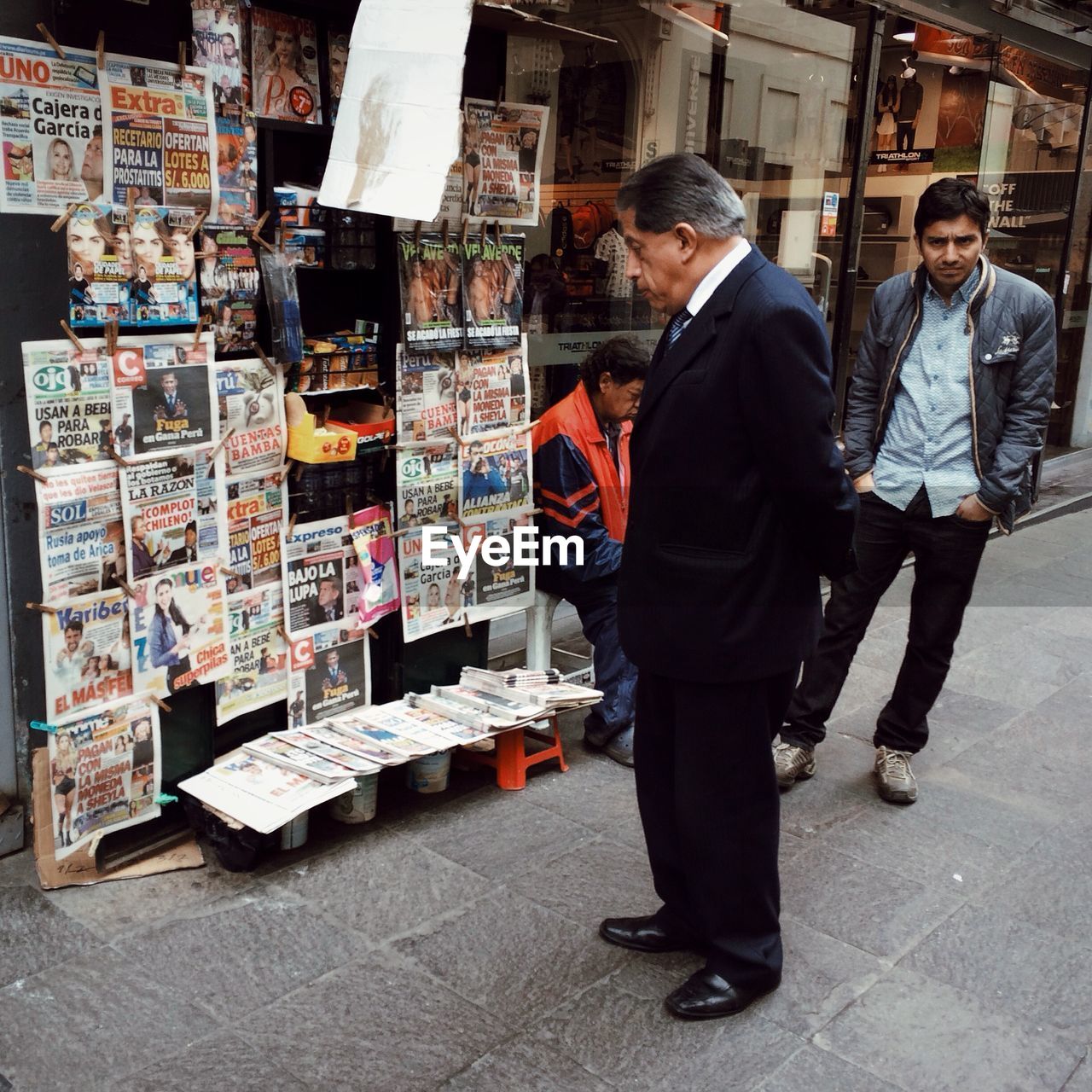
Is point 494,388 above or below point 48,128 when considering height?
below

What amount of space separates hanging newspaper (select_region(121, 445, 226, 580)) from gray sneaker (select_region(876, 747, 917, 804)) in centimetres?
225

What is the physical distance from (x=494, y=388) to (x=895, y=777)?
1.85 meters

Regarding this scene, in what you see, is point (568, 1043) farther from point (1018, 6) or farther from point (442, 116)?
point (1018, 6)

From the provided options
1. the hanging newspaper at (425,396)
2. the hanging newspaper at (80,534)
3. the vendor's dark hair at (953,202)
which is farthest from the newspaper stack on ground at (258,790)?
the vendor's dark hair at (953,202)

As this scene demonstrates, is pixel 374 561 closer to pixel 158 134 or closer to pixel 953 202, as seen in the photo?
pixel 158 134

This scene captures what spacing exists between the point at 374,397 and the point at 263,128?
2.86 feet

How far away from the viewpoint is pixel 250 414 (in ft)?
10.7

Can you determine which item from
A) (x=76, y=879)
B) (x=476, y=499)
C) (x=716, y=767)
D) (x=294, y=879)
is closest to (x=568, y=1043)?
(x=716, y=767)

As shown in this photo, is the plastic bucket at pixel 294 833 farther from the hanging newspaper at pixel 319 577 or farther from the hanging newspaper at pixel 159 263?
the hanging newspaper at pixel 159 263

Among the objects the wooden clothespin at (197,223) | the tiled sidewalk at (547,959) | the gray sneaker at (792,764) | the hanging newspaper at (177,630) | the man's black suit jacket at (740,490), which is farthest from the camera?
the gray sneaker at (792,764)

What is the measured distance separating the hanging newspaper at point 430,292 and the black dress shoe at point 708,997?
6.51 ft

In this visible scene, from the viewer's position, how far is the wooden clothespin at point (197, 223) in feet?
9.84

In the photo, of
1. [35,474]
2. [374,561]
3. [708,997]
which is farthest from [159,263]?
[708,997]

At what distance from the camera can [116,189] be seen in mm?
2871
